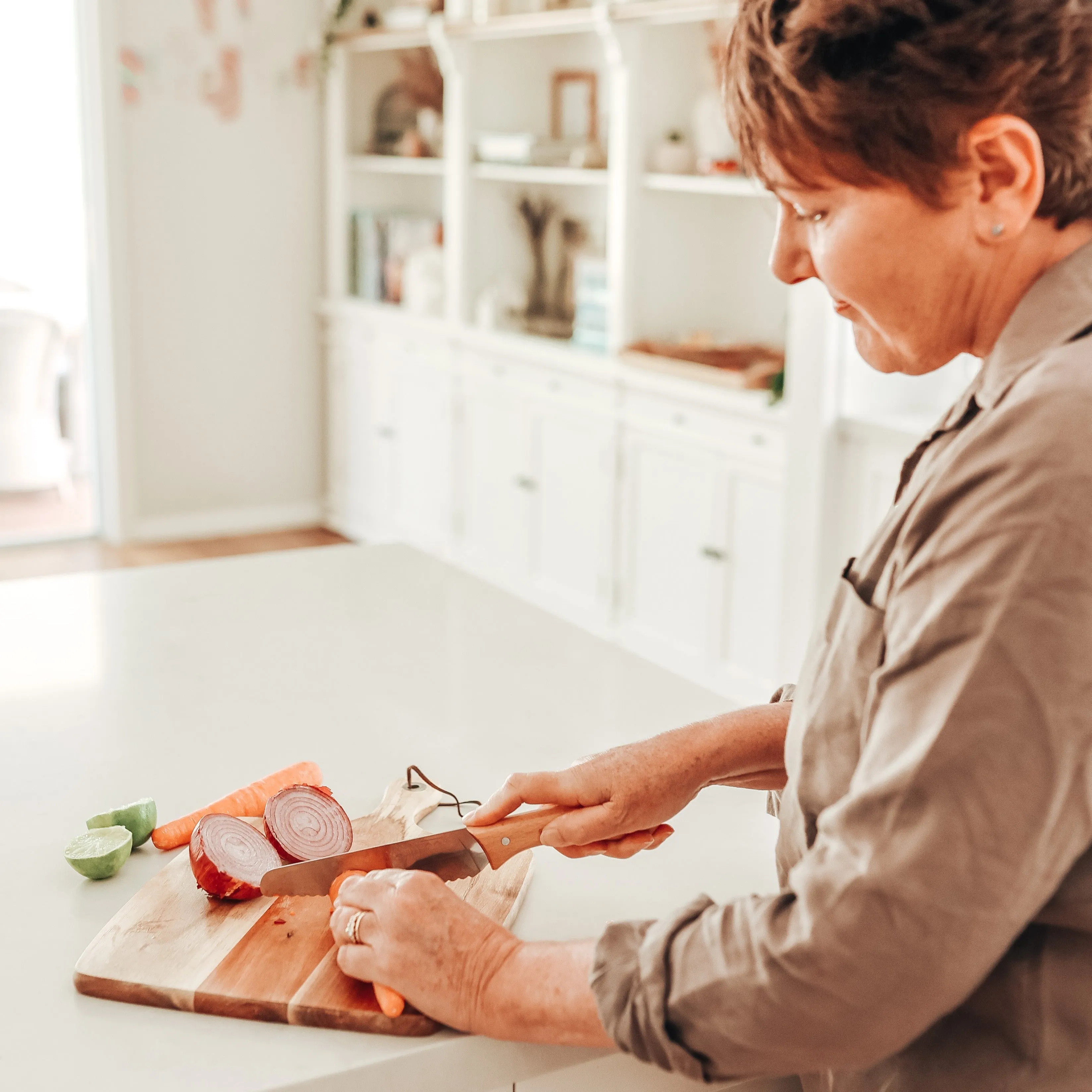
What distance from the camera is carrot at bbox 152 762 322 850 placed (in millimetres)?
1157

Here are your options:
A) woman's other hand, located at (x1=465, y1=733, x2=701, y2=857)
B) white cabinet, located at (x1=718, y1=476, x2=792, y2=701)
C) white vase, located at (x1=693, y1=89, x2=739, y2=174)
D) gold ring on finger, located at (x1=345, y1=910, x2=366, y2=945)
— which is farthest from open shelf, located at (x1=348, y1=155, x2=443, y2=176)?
gold ring on finger, located at (x1=345, y1=910, x2=366, y2=945)

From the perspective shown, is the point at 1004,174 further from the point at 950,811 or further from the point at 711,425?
the point at 711,425

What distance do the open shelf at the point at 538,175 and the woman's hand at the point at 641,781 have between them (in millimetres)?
3123

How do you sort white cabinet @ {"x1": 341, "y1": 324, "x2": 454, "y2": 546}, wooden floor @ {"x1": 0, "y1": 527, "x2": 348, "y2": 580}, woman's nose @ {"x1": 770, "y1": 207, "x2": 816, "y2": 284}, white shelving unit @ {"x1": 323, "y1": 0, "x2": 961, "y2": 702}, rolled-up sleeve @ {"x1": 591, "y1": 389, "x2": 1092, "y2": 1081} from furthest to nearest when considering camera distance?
wooden floor @ {"x1": 0, "y1": 527, "x2": 348, "y2": 580}
white cabinet @ {"x1": 341, "y1": 324, "x2": 454, "y2": 546}
white shelving unit @ {"x1": 323, "y1": 0, "x2": 961, "y2": 702}
woman's nose @ {"x1": 770, "y1": 207, "x2": 816, "y2": 284}
rolled-up sleeve @ {"x1": 591, "y1": 389, "x2": 1092, "y2": 1081}

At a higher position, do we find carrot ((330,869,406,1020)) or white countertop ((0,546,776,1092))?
carrot ((330,869,406,1020))

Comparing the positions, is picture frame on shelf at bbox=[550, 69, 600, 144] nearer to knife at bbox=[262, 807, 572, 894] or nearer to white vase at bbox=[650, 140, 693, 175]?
white vase at bbox=[650, 140, 693, 175]

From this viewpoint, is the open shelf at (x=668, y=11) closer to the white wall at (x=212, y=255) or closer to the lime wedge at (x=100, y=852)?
the white wall at (x=212, y=255)

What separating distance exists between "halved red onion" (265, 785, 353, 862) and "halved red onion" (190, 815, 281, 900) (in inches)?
1.0

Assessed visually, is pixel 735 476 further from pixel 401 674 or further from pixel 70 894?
pixel 70 894

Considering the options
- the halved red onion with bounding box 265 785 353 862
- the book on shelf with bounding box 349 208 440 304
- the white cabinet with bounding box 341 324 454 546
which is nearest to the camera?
the halved red onion with bounding box 265 785 353 862

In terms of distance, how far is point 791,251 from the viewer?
0.84m

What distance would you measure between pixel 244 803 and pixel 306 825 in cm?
11

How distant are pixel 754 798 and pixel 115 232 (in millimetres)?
4437

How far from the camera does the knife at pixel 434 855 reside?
101cm
